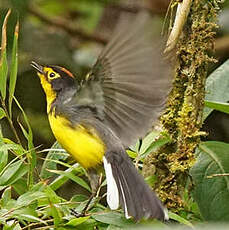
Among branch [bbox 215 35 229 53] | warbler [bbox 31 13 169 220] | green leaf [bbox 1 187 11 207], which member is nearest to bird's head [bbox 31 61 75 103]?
warbler [bbox 31 13 169 220]

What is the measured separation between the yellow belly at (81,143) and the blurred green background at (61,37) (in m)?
1.21

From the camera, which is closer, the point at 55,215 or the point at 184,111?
the point at 55,215

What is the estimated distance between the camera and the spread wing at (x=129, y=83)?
1.45 m

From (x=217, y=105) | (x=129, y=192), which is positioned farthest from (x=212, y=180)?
(x=129, y=192)

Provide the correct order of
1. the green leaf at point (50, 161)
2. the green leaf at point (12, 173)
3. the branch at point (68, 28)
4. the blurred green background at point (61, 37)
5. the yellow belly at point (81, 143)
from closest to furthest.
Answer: the green leaf at point (12, 173) < the yellow belly at point (81, 143) < the green leaf at point (50, 161) < the blurred green background at point (61, 37) < the branch at point (68, 28)

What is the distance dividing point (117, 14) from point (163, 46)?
115 inches

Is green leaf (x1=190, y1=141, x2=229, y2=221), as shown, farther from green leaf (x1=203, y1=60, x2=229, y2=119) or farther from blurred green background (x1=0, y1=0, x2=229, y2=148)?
blurred green background (x1=0, y1=0, x2=229, y2=148)

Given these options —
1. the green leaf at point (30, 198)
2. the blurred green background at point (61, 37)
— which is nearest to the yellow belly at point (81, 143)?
the green leaf at point (30, 198)

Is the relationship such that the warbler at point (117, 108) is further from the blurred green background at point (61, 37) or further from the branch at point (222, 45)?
the branch at point (222, 45)

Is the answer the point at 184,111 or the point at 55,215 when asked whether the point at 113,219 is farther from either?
the point at 184,111

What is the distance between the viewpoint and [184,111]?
160cm

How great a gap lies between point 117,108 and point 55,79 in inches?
9.3

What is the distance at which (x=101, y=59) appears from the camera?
4.96 ft

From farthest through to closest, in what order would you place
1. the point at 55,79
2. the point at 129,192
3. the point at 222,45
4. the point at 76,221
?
the point at 222,45 < the point at 55,79 < the point at 129,192 < the point at 76,221
